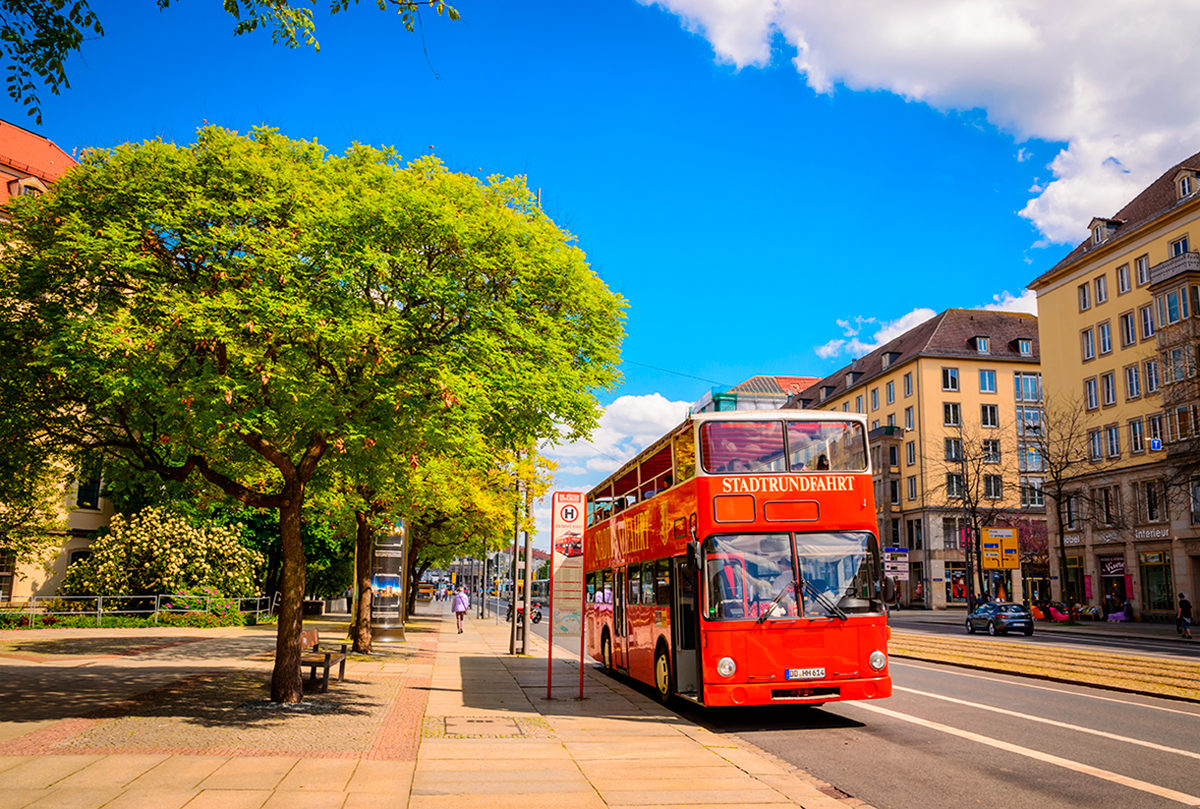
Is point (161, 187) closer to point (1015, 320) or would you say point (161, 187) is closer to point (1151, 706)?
point (1151, 706)

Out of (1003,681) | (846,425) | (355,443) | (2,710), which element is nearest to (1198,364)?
(1003,681)

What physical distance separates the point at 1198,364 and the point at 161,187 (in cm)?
4490

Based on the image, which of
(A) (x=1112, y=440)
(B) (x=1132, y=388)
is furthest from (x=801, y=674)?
(A) (x=1112, y=440)

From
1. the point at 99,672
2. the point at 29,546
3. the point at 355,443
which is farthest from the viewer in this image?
the point at 29,546

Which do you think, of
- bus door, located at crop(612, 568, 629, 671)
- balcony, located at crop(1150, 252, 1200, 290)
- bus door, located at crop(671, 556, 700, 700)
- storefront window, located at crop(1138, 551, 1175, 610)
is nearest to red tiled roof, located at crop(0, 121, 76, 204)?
bus door, located at crop(612, 568, 629, 671)

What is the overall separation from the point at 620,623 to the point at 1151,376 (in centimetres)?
4258

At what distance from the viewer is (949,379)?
79875mm

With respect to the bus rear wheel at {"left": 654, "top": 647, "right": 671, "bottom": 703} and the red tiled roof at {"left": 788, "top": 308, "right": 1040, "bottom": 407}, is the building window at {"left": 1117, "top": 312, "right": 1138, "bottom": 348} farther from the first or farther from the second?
the bus rear wheel at {"left": 654, "top": 647, "right": 671, "bottom": 703}

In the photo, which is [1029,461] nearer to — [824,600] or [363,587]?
[363,587]

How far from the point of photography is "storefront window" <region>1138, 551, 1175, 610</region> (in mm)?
46875

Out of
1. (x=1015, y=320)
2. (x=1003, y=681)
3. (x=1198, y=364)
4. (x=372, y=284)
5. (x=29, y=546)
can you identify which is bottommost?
(x=1003, y=681)

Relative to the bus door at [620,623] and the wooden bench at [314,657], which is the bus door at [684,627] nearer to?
the bus door at [620,623]

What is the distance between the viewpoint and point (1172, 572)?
152 ft

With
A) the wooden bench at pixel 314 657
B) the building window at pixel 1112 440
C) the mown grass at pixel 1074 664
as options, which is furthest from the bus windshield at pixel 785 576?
the building window at pixel 1112 440
